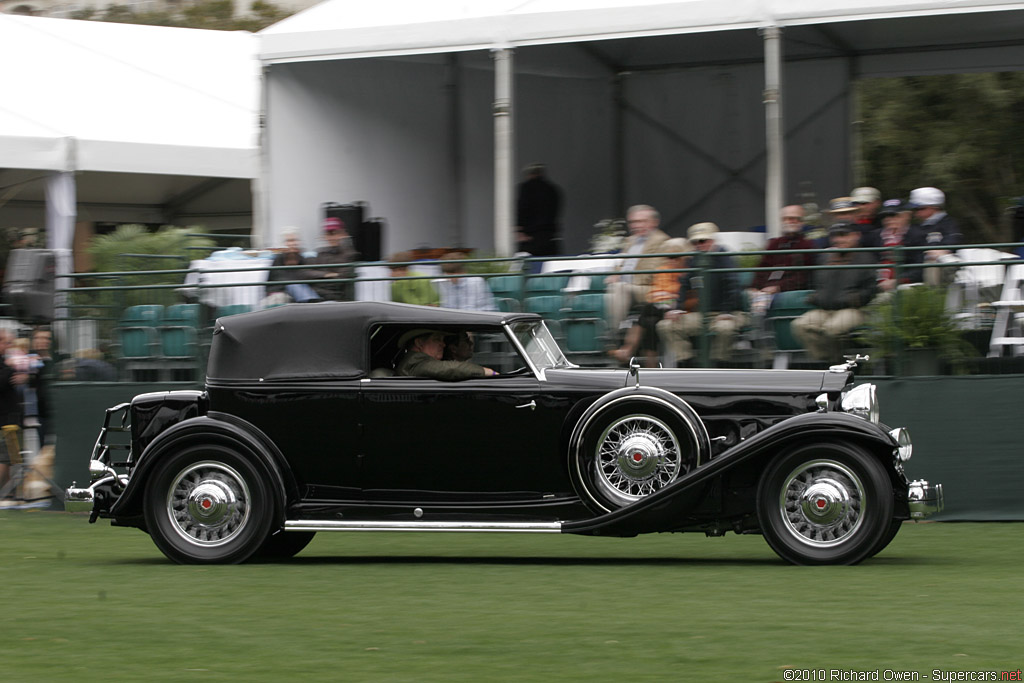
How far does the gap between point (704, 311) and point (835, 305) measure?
1056mm

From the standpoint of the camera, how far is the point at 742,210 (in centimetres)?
1917

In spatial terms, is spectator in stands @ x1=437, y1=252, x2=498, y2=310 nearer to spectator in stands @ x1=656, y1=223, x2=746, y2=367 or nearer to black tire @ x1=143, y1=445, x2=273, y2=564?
spectator in stands @ x1=656, y1=223, x2=746, y2=367

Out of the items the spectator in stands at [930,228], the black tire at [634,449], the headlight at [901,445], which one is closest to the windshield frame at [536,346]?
the black tire at [634,449]

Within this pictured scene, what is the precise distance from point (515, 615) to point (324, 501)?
2604 millimetres

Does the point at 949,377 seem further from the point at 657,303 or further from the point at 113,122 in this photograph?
the point at 113,122

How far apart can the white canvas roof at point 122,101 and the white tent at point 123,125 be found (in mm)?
19

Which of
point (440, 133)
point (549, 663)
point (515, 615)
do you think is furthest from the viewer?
point (440, 133)

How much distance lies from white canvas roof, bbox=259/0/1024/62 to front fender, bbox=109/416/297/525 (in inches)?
278

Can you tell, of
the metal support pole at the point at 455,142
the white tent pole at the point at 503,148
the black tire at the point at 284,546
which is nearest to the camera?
the black tire at the point at 284,546

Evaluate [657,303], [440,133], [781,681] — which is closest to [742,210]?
[440,133]

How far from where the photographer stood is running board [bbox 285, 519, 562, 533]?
895 centimetres

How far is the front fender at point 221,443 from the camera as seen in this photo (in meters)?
9.29

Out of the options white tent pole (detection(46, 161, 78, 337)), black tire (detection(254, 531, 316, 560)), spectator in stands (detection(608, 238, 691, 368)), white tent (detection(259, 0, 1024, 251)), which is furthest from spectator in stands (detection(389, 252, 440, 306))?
white tent pole (detection(46, 161, 78, 337))

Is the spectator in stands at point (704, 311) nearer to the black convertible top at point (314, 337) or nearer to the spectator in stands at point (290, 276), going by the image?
the black convertible top at point (314, 337)
